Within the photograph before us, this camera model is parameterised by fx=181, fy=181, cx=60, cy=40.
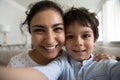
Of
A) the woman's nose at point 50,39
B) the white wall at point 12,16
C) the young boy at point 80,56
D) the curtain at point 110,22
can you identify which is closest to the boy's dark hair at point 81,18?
the young boy at point 80,56

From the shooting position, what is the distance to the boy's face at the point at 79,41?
866 millimetres

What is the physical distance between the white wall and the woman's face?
4.42m

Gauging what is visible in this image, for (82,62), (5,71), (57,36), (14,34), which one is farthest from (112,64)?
(14,34)

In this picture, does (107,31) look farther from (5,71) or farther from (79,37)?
(5,71)

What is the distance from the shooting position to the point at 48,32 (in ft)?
2.87

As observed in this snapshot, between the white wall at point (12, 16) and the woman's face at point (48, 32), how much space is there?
14.5 ft

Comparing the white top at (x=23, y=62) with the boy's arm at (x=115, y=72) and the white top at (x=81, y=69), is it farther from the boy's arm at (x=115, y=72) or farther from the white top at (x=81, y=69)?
the boy's arm at (x=115, y=72)

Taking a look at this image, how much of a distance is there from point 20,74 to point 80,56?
0.41 m

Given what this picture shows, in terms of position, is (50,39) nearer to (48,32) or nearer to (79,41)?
(48,32)

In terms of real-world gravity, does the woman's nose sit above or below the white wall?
below

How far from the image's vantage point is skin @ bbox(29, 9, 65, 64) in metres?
0.88

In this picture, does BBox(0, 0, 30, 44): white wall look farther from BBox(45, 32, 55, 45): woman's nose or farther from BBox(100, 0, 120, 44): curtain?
BBox(45, 32, 55, 45): woman's nose

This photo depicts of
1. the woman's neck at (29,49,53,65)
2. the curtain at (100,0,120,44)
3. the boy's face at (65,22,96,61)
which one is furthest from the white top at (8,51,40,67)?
the curtain at (100,0,120,44)

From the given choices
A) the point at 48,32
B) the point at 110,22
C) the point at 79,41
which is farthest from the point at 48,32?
the point at 110,22
